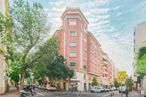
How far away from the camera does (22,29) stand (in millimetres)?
38312

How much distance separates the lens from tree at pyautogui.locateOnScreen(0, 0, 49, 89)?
3819cm

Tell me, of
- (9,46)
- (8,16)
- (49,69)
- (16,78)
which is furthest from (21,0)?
(49,69)

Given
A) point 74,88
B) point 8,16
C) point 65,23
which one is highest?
point 65,23

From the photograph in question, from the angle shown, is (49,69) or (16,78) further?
(49,69)

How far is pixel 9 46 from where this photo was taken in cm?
3850

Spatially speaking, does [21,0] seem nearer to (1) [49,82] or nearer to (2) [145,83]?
(2) [145,83]

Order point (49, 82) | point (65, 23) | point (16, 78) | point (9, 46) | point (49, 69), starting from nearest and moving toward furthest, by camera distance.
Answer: point (9, 46)
point (16, 78)
point (49, 69)
point (49, 82)
point (65, 23)

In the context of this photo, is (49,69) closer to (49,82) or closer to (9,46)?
(49,82)

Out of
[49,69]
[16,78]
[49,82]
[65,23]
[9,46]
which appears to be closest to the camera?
[9,46]

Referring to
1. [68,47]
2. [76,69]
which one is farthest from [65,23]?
[76,69]

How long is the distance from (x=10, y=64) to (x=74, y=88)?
2127 inches

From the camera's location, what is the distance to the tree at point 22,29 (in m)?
38.2

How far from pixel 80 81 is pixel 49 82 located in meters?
11.1

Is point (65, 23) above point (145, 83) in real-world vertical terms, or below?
above
